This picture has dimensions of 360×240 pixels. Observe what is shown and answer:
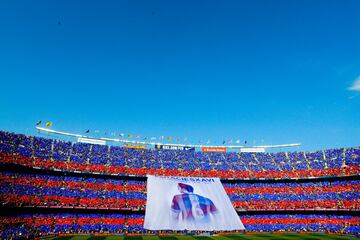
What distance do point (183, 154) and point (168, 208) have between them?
2815 cm

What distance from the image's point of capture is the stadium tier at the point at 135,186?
189ft

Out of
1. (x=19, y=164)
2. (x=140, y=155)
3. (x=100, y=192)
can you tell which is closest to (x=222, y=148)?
(x=140, y=155)

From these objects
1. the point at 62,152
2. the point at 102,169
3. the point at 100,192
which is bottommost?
the point at 100,192

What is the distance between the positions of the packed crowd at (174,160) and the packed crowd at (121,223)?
1139 centimetres

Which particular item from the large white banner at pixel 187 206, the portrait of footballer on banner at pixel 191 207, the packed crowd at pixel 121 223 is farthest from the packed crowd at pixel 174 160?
the portrait of footballer on banner at pixel 191 207

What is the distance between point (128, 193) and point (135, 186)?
A: 10.9 feet

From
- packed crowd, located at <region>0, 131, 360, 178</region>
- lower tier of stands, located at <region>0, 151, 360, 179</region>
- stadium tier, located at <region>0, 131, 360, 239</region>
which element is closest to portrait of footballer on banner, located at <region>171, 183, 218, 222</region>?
stadium tier, located at <region>0, 131, 360, 239</region>

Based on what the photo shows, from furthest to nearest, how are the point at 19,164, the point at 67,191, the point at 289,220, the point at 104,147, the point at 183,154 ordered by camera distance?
1. the point at 183,154
2. the point at 104,147
3. the point at 289,220
4. the point at 67,191
5. the point at 19,164

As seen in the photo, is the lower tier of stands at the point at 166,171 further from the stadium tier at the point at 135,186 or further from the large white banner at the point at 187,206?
the large white banner at the point at 187,206

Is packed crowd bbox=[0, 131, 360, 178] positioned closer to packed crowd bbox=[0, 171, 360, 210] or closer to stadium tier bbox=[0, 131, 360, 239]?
stadium tier bbox=[0, 131, 360, 239]

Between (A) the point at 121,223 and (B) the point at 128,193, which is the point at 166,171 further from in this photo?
(A) the point at 121,223

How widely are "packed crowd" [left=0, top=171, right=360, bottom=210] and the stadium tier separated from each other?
209 millimetres

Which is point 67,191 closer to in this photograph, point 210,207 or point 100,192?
point 100,192

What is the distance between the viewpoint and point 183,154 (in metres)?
87.9
